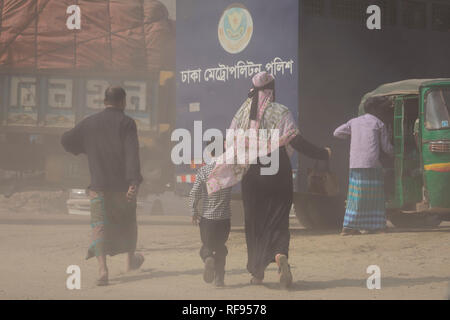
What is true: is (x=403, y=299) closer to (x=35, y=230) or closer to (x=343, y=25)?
(x=343, y=25)

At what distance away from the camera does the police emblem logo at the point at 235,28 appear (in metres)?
11.9

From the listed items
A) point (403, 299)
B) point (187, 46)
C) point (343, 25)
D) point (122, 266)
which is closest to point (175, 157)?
point (187, 46)

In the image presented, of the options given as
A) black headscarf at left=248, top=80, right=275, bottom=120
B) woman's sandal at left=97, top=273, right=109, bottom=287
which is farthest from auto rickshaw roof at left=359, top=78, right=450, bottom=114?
woman's sandal at left=97, top=273, right=109, bottom=287

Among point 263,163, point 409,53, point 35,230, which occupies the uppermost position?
point 409,53

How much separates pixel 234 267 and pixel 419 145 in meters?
3.20

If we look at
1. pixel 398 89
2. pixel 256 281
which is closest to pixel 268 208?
pixel 256 281

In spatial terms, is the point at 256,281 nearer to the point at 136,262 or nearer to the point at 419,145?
the point at 136,262

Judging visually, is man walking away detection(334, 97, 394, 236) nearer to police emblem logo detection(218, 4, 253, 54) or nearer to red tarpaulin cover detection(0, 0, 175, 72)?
police emblem logo detection(218, 4, 253, 54)

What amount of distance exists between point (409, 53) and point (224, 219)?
6.33 meters

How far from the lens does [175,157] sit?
526 inches

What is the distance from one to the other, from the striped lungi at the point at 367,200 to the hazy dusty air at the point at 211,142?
8cm

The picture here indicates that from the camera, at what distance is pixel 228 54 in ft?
40.1

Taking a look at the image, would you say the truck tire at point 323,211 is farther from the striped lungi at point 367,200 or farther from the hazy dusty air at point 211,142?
the striped lungi at point 367,200

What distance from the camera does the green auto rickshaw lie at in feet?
34.0
